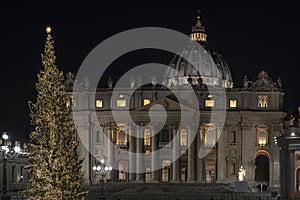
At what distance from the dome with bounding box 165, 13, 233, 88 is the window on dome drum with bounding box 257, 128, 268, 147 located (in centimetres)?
2251

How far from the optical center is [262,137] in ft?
360

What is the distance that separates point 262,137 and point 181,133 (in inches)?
457

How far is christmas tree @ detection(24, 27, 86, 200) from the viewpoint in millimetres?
30359

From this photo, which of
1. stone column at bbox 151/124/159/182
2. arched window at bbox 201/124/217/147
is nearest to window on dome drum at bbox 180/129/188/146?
arched window at bbox 201/124/217/147

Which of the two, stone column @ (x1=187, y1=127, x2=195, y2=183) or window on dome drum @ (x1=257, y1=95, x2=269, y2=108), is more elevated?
window on dome drum @ (x1=257, y1=95, x2=269, y2=108)

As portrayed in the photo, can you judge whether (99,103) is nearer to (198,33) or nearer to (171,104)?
(171,104)

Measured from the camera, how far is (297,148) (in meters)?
56.9

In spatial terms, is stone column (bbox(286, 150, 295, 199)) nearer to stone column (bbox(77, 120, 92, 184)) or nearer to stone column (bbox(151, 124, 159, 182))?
stone column (bbox(151, 124, 159, 182))

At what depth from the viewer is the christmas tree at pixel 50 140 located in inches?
1195

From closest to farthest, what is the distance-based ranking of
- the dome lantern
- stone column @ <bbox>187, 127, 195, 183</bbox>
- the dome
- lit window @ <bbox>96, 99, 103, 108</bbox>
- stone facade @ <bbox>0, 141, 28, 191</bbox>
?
stone facade @ <bbox>0, 141, 28, 191</bbox> < stone column @ <bbox>187, 127, 195, 183</bbox> < lit window @ <bbox>96, 99, 103, 108</bbox> < the dome < the dome lantern

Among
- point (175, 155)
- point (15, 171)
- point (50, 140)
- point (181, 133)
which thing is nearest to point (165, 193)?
point (15, 171)

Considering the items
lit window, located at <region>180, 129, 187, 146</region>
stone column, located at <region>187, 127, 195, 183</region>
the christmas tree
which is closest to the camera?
the christmas tree

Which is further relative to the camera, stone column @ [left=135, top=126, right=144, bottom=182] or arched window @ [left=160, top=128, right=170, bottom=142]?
arched window @ [left=160, top=128, right=170, bottom=142]

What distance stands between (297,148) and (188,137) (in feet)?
167
